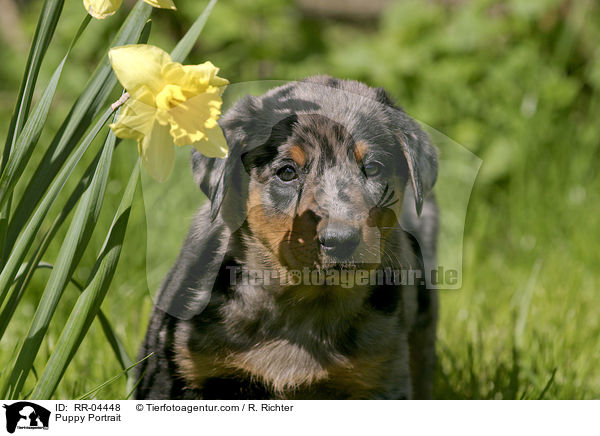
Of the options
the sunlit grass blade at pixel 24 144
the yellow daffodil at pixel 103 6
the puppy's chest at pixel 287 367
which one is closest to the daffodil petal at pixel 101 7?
the yellow daffodil at pixel 103 6

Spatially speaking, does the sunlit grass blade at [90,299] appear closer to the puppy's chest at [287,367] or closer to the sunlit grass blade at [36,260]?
the sunlit grass blade at [36,260]

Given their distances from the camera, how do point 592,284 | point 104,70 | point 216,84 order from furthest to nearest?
point 592,284, point 104,70, point 216,84

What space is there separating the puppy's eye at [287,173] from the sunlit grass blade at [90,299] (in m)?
0.42

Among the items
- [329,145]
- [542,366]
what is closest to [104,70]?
[329,145]

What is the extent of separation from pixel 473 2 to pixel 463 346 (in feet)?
8.51

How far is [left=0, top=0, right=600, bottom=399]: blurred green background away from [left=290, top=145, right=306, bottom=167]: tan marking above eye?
1.31m

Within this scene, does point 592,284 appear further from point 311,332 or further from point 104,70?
point 104,70

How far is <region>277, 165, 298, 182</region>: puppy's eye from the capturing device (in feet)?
6.49

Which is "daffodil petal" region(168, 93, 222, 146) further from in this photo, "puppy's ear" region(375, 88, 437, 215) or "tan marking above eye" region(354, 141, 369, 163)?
"puppy's ear" region(375, 88, 437, 215)
